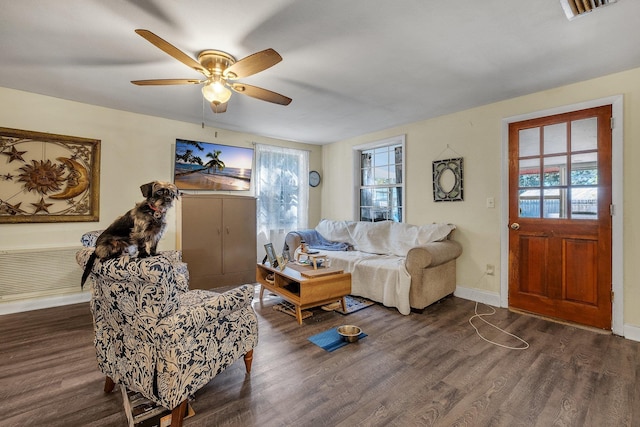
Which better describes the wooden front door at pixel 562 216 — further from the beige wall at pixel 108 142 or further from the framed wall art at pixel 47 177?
the framed wall art at pixel 47 177

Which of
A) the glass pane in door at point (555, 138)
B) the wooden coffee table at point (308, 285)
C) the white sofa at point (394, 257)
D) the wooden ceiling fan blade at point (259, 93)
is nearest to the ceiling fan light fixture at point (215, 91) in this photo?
the wooden ceiling fan blade at point (259, 93)

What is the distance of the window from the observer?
4.51 meters

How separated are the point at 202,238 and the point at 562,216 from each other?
168 inches

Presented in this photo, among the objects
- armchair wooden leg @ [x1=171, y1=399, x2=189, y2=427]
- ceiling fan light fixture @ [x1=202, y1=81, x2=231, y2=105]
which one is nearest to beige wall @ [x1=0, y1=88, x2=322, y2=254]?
ceiling fan light fixture @ [x1=202, y1=81, x2=231, y2=105]

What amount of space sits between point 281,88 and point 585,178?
3.16 meters

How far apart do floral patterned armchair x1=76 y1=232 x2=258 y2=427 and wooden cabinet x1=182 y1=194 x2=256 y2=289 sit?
2.19 m

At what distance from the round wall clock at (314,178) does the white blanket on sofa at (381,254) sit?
1.06 m

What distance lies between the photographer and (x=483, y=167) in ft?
11.3

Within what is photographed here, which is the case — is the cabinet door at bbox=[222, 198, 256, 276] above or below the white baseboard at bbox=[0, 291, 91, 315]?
above

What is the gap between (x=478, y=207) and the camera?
350 cm

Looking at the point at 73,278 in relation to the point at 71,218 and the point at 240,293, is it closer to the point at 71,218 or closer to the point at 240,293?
the point at 71,218

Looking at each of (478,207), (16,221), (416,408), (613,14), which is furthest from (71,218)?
(613,14)

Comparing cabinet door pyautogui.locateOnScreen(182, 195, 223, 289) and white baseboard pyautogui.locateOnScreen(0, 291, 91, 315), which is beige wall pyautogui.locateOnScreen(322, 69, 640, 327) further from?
white baseboard pyautogui.locateOnScreen(0, 291, 91, 315)

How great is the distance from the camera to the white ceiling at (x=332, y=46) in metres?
1.78
